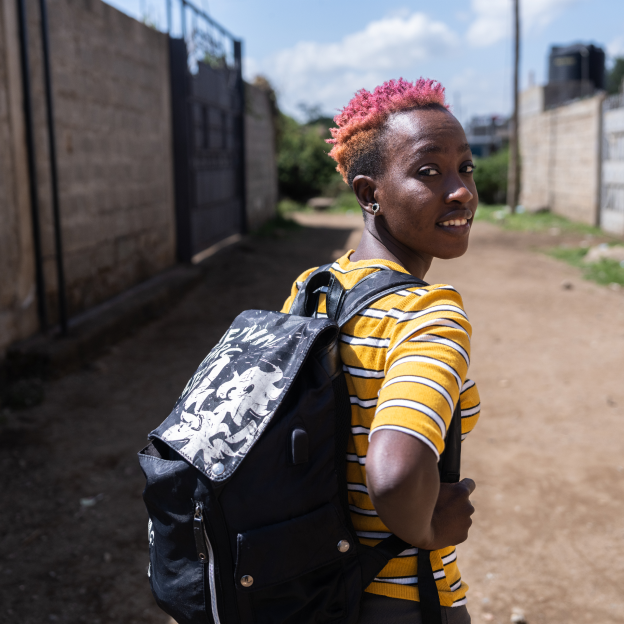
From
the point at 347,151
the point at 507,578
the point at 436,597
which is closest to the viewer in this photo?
the point at 436,597

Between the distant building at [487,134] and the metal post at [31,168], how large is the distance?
22.7 metres

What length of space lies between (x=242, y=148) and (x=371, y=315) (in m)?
11.3

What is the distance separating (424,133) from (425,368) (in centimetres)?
46

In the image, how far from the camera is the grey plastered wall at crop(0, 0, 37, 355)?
4496 mm

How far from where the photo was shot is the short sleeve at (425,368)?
0.91 meters

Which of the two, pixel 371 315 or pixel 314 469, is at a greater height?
pixel 371 315

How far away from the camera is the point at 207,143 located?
9.55 meters

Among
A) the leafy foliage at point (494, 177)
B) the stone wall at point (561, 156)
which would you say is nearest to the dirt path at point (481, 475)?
the stone wall at point (561, 156)

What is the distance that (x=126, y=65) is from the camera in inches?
262

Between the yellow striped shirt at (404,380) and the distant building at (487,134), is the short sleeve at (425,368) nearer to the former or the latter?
the yellow striped shirt at (404,380)

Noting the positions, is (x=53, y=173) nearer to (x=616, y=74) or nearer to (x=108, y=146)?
(x=108, y=146)

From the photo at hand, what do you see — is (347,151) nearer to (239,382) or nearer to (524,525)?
(239,382)

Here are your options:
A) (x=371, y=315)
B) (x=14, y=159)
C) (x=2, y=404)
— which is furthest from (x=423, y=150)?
(x=14, y=159)

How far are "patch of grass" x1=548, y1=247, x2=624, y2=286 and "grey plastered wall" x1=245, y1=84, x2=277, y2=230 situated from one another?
5.64 metres
